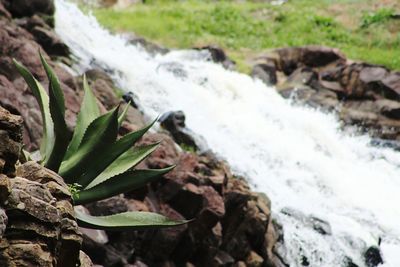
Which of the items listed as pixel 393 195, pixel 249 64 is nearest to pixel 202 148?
pixel 393 195

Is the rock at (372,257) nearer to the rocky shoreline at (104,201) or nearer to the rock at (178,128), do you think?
the rocky shoreline at (104,201)

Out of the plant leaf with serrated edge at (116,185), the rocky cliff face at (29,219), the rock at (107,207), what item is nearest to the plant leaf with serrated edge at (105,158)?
the plant leaf with serrated edge at (116,185)

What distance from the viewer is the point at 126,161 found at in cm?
463

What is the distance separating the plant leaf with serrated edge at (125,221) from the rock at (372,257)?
18.2ft

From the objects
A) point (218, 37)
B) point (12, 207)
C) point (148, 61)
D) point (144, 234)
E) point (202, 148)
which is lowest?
point (218, 37)

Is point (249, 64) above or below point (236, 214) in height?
below

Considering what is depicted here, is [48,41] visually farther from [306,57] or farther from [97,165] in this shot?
[306,57]

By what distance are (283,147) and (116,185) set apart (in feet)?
29.7

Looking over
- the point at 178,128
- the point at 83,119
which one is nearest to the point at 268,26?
the point at 178,128

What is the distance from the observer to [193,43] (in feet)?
78.5

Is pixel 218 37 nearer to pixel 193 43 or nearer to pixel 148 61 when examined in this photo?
pixel 193 43

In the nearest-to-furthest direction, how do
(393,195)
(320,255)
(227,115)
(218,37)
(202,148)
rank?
(320,255), (202,148), (393,195), (227,115), (218,37)

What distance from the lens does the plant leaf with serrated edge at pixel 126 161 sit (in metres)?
4.46

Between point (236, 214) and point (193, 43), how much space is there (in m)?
17.3
